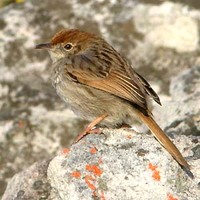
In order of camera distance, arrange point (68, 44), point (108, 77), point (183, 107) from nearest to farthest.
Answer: point (108, 77) → point (68, 44) → point (183, 107)

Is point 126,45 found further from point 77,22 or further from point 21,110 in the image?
point 21,110

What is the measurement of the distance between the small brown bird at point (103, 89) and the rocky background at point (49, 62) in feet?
2.88

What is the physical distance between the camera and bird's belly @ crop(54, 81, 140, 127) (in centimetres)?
712

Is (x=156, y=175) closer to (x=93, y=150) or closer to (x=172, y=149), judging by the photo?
(x=172, y=149)

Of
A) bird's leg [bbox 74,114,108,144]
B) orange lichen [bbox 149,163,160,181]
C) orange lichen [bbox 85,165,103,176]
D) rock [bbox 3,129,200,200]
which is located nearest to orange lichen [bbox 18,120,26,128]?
bird's leg [bbox 74,114,108,144]

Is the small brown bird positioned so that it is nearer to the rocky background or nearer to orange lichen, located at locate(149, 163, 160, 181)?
orange lichen, located at locate(149, 163, 160, 181)

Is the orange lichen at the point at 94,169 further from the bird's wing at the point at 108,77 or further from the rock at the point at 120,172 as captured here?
the bird's wing at the point at 108,77

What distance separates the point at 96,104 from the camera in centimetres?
713

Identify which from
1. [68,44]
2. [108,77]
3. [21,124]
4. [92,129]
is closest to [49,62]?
[21,124]

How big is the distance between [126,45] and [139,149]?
4.20 meters

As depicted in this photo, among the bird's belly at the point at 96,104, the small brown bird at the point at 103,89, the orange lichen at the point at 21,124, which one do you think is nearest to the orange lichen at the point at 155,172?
the small brown bird at the point at 103,89

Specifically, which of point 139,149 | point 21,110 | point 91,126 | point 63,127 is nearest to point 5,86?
point 21,110

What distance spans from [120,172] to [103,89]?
1.25 metres

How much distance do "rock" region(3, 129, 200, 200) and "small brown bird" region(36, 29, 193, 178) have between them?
43 cm
